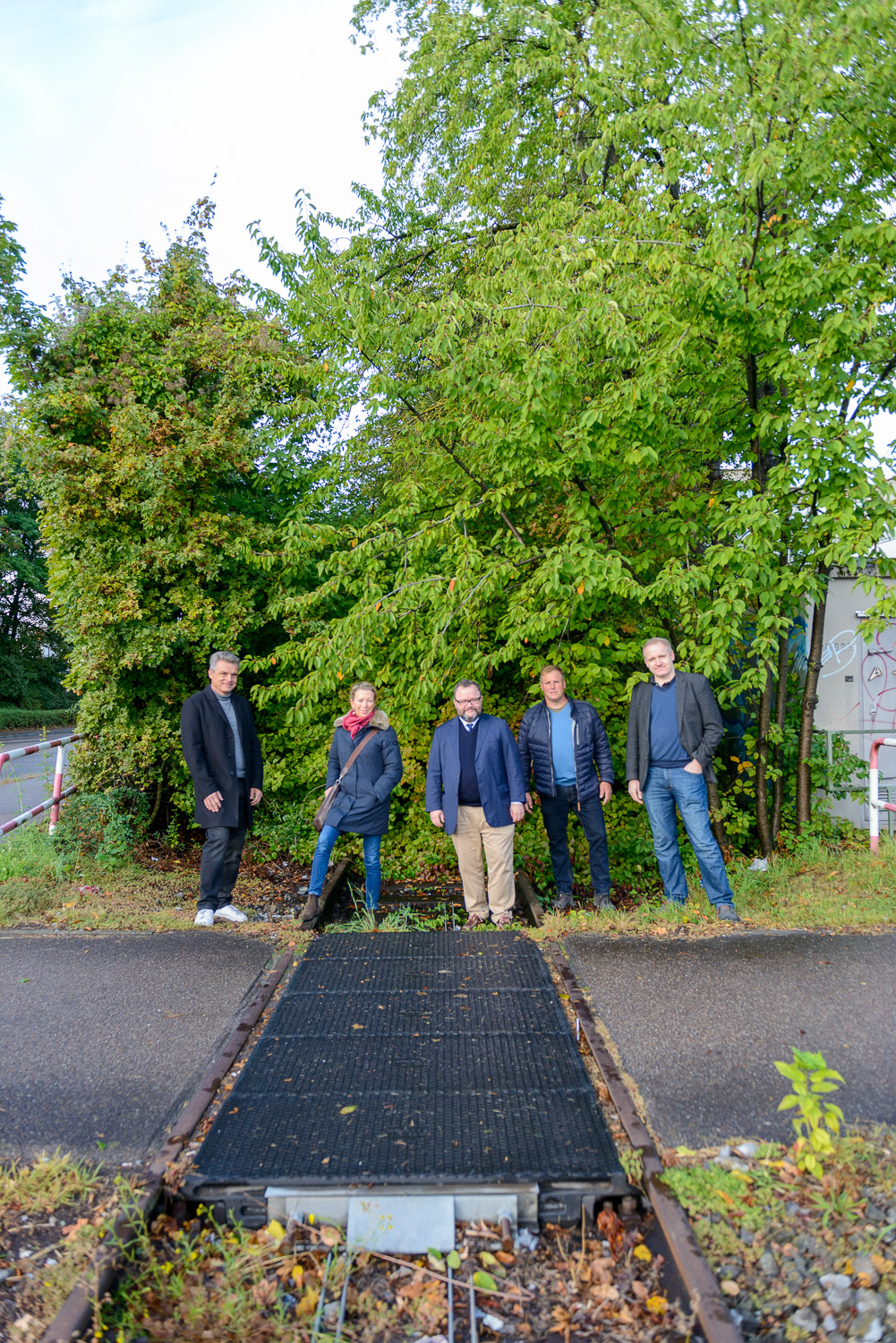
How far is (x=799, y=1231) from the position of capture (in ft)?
8.70

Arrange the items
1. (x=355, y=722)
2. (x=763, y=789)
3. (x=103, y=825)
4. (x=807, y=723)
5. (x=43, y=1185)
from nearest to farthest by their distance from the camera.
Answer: (x=43, y=1185) → (x=355, y=722) → (x=807, y=723) → (x=763, y=789) → (x=103, y=825)

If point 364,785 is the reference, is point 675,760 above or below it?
above

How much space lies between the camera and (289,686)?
7770 millimetres

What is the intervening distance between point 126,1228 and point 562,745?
438cm

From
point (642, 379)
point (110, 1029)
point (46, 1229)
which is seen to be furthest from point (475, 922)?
point (642, 379)

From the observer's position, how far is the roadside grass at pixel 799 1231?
2373 mm

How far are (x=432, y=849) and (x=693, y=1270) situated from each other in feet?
21.7

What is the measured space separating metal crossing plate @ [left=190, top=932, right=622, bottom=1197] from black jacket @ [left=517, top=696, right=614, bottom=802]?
168 cm

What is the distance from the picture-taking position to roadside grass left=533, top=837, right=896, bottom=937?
5.44 m

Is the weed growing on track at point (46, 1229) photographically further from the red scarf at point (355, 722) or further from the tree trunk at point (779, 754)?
the tree trunk at point (779, 754)

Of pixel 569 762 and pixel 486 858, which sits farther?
pixel 569 762

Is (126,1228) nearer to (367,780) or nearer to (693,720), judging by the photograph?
(367,780)

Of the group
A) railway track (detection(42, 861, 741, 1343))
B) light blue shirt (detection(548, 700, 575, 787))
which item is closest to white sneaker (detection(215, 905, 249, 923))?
railway track (detection(42, 861, 741, 1343))

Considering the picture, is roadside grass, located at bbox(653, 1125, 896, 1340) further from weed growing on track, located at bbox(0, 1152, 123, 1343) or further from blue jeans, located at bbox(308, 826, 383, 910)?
blue jeans, located at bbox(308, 826, 383, 910)
